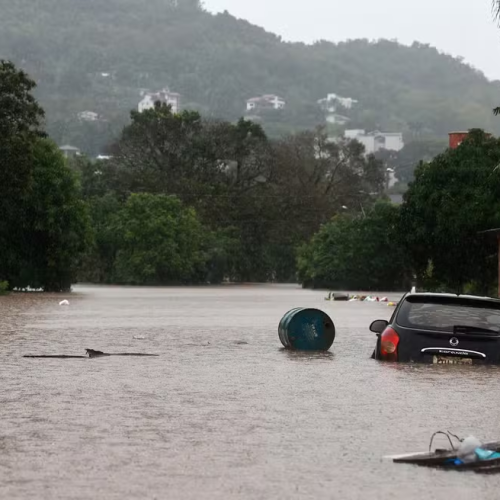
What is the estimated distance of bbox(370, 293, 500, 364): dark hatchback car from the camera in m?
21.2

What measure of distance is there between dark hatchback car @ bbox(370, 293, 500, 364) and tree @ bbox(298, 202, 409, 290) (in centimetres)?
9033

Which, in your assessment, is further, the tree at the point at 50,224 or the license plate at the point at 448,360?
the tree at the point at 50,224

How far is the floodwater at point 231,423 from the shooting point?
10328mm

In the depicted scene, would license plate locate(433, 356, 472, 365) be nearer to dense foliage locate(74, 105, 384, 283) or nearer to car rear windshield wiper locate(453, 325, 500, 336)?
car rear windshield wiper locate(453, 325, 500, 336)

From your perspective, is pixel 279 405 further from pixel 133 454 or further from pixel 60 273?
pixel 60 273

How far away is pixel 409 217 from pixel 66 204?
1972 cm

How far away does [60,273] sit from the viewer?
85.5 meters

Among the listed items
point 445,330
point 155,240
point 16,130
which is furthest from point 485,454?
point 155,240

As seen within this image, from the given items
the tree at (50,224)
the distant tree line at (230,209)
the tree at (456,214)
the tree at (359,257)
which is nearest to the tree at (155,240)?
the distant tree line at (230,209)

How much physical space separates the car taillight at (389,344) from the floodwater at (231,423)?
43 cm

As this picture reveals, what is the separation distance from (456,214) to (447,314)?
161ft

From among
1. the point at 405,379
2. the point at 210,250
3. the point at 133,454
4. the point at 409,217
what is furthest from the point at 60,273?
the point at 133,454

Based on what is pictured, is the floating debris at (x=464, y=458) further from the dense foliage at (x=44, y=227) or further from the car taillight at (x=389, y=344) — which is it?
the dense foliage at (x=44, y=227)

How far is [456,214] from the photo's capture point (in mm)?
70188
